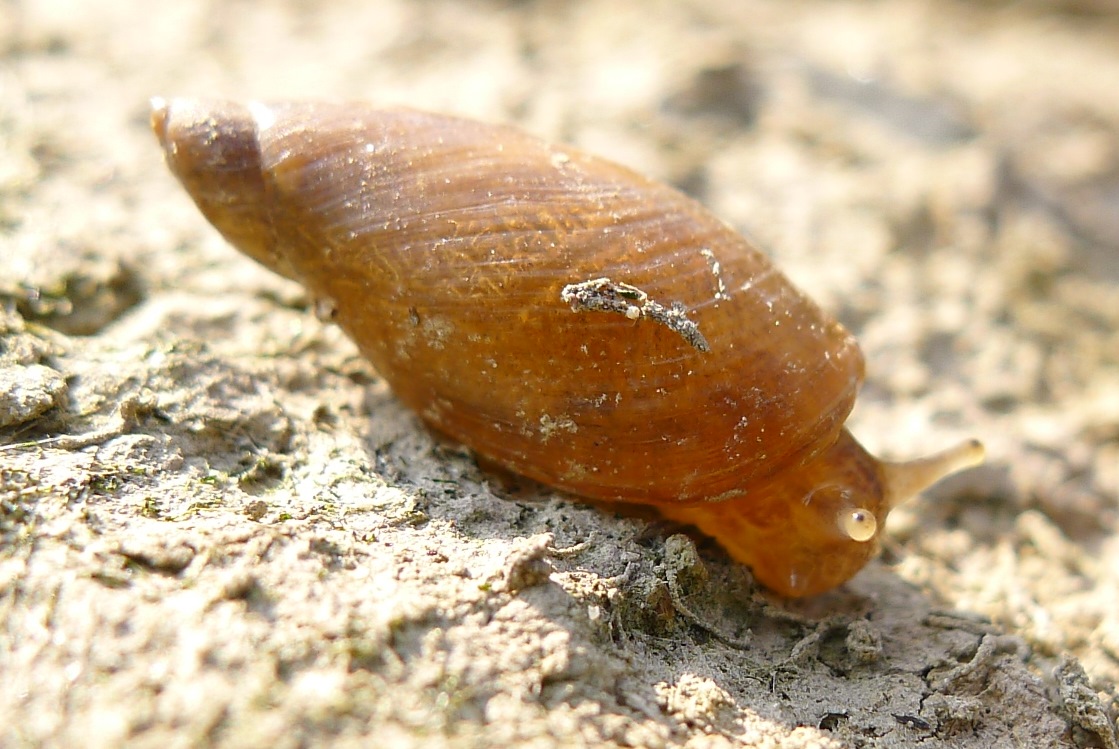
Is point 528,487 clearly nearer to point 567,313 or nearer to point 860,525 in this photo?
point 567,313

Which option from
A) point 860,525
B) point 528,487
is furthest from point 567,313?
point 860,525

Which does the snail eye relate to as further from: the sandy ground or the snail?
the sandy ground

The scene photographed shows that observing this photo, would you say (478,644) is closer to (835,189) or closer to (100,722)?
(100,722)

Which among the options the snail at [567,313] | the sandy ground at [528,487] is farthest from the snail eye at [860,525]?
the sandy ground at [528,487]

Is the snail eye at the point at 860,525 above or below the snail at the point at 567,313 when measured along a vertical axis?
below

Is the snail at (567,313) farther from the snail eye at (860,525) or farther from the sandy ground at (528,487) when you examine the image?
the sandy ground at (528,487)

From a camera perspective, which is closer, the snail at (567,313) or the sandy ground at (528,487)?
the sandy ground at (528,487)
